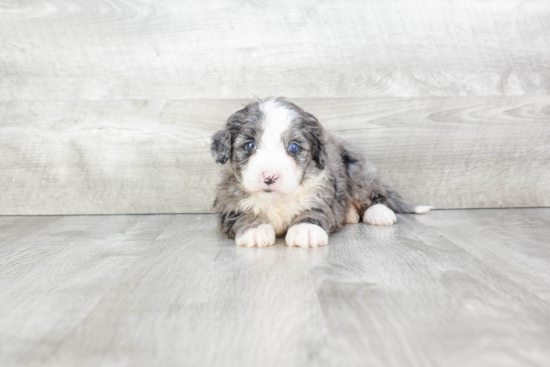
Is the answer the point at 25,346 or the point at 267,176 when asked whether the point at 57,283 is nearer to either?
the point at 25,346

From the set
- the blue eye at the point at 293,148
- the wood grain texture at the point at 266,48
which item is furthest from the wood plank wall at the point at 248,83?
the blue eye at the point at 293,148

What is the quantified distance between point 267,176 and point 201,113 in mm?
1168

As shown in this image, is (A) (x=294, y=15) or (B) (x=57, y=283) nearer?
(B) (x=57, y=283)

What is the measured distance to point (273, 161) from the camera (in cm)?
218

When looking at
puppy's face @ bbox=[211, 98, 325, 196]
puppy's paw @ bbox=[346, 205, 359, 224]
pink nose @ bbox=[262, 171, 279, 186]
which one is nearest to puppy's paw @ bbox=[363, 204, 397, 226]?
puppy's paw @ bbox=[346, 205, 359, 224]

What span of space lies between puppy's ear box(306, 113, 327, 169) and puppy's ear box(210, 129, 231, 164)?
374 millimetres

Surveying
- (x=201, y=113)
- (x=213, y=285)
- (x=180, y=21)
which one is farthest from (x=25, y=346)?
(x=180, y=21)

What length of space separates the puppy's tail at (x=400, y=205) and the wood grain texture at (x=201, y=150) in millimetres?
157

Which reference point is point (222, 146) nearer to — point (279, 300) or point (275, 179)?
point (275, 179)

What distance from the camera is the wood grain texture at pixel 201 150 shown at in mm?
3156

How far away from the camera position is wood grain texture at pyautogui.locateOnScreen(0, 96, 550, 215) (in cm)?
316

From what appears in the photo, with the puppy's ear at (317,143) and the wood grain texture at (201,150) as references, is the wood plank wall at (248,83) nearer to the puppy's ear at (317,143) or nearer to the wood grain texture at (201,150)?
the wood grain texture at (201,150)

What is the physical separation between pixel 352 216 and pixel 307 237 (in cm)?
70

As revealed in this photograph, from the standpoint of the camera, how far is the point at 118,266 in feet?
6.27
